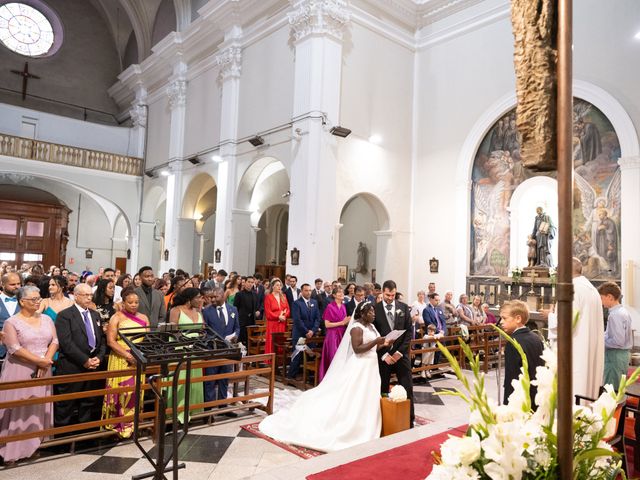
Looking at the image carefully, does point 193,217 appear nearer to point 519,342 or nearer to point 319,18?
point 319,18

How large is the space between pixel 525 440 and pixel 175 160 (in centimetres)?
→ 1859

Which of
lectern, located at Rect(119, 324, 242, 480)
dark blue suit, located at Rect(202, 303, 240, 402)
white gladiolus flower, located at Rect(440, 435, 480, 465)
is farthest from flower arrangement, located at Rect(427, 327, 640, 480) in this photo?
dark blue suit, located at Rect(202, 303, 240, 402)

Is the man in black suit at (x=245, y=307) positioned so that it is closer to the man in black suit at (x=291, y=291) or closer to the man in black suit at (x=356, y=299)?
the man in black suit at (x=291, y=291)

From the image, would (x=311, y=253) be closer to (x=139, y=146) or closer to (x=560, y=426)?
(x=560, y=426)

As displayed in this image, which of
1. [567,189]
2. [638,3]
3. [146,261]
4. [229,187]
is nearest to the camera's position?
[567,189]

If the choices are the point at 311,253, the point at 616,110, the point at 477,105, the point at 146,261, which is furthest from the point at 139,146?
the point at 616,110

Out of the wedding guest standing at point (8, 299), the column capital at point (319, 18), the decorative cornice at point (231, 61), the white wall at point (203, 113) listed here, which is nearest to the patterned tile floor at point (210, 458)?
the wedding guest standing at point (8, 299)

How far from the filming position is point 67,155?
18.5 m

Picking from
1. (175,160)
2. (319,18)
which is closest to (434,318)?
(319,18)

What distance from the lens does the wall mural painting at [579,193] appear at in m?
11.1

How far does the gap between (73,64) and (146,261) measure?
10.2m

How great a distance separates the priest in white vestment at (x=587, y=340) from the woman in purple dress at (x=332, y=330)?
11.6 ft

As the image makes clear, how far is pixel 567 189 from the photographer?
1.25 m

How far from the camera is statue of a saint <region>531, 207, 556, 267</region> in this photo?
12133 mm
